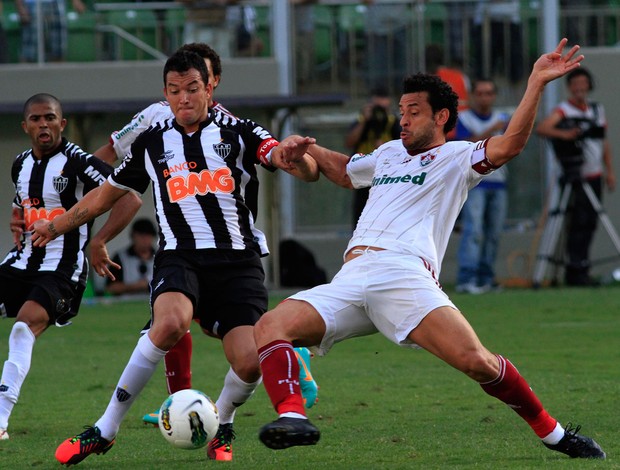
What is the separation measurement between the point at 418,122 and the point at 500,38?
41.6ft

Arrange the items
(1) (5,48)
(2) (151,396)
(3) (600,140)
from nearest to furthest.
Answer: (2) (151,396) → (3) (600,140) → (1) (5,48)

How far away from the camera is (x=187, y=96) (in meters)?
6.48

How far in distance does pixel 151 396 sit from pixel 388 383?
1.71 metres

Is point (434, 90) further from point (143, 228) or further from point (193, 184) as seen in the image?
point (143, 228)

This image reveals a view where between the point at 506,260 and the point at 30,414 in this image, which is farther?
the point at 506,260

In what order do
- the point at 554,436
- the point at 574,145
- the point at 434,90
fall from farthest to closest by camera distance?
the point at 574,145, the point at 434,90, the point at 554,436

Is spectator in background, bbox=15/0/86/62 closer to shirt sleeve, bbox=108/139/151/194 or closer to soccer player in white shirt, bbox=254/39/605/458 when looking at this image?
shirt sleeve, bbox=108/139/151/194

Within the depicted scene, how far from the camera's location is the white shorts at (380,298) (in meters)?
5.74

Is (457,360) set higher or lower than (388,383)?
higher

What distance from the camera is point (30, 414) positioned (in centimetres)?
787

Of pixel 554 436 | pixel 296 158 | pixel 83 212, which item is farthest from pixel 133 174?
pixel 554 436

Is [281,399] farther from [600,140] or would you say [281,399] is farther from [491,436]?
[600,140]

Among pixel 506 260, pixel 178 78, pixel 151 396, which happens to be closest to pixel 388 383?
pixel 151 396

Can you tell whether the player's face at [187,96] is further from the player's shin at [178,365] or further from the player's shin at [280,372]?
the player's shin at [280,372]
